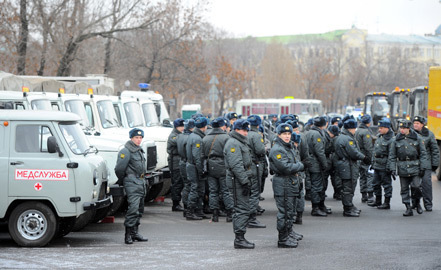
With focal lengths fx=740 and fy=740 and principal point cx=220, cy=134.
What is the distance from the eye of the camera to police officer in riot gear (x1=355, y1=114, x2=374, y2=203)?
1625 centimetres

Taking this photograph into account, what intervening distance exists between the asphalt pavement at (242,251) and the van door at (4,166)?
65cm

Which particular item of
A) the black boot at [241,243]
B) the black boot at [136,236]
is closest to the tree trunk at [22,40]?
the black boot at [136,236]

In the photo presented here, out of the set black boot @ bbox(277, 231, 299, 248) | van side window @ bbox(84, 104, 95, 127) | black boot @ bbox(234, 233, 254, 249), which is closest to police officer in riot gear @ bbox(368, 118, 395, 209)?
black boot @ bbox(277, 231, 299, 248)

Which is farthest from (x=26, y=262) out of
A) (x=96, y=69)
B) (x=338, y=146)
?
(x=96, y=69)

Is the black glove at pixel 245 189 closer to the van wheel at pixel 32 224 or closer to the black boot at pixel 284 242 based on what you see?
the black boot at pixel 284 242

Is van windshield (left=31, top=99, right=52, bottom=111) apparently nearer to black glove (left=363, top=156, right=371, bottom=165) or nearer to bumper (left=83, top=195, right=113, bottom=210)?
bumper (left=83, top=195, right=113, bottom=210)

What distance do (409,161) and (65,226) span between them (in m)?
7.07

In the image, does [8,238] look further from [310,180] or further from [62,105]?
[310,180]

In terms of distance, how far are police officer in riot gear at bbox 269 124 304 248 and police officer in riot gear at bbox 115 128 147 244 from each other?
2052mm

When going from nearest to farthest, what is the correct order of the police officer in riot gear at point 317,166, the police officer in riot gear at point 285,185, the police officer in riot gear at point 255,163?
the police officer in riot gear at point 285,185
the police officer in riot gear at point 255,163
the police officer in riot gear at point 317,166

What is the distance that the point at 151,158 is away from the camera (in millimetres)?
14648

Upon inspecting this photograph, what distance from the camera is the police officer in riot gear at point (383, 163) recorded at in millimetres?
15750

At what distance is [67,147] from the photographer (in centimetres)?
1112

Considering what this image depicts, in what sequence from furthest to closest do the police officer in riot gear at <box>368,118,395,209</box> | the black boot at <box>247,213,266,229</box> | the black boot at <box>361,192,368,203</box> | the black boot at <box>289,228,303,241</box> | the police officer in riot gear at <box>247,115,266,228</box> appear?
the black boot at <box>361,192,368,203</box>
the police officer in riot gear at <box>368,118,395,209</box>
the black boot at <box>247,213,266,229</box>
the police officer in riot gear at <box>247,115,266,228</box>
the black boot at <box>289,228,303,241</box>
